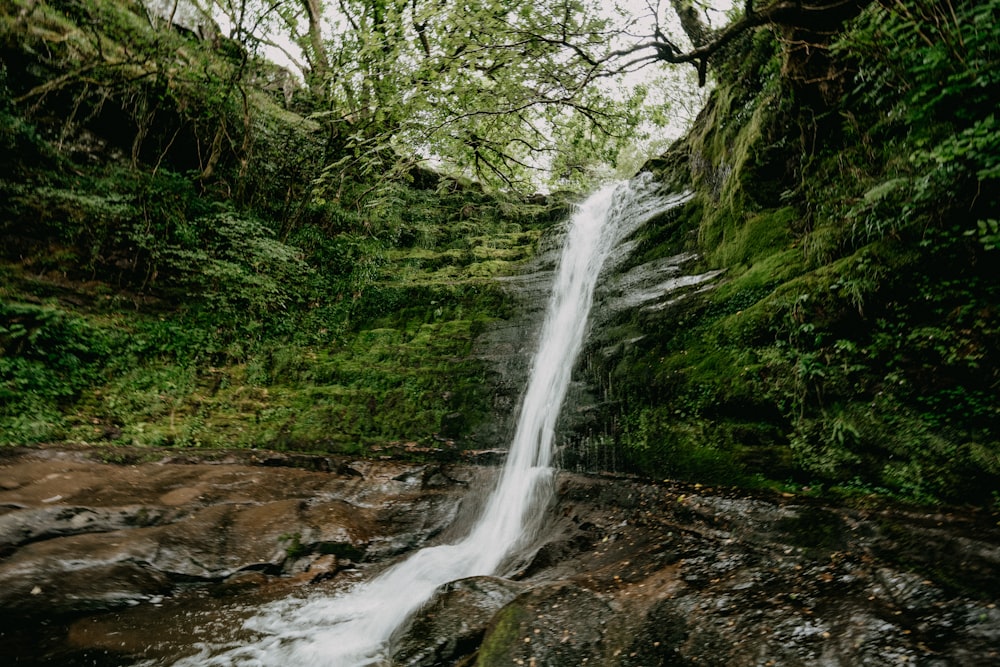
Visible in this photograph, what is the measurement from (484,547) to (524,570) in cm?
100

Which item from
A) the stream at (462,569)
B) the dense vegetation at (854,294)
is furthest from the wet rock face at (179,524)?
the dense vegetation at (854,294)

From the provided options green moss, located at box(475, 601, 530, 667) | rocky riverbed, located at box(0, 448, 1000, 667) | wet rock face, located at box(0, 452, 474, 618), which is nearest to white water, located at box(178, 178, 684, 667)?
rocky riverbed, located at box(0, 448, 1000, 667)

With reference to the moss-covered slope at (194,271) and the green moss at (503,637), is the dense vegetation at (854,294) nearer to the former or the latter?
the green moss at (503,637)

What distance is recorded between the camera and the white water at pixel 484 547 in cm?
375

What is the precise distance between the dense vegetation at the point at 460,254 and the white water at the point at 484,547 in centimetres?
88

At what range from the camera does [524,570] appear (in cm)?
446

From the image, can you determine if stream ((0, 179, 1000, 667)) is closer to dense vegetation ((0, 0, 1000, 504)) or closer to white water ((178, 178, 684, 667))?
white water ((178, 178, 684, 667))

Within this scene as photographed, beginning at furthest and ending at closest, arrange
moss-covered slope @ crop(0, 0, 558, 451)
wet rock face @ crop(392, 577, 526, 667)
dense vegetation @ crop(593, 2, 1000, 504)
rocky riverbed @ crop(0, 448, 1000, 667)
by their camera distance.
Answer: moss-covered slope @ crop(0, 0, 558, 451) < dense vegetation @ crop(593, 2, 1000, 504) < wet rock face @ crop(392, 577, 526, 667) < rocky riverbed @ crop(0, 448, 1000, 667)

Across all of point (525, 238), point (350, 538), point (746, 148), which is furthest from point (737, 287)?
point (525, 238)

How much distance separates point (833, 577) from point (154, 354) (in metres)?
9.40

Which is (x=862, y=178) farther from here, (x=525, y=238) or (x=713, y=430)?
(x=525, y=238)

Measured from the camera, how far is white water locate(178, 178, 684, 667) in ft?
12.3

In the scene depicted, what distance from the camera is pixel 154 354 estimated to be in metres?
7.79

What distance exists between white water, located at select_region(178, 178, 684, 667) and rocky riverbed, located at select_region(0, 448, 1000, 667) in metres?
0.27
